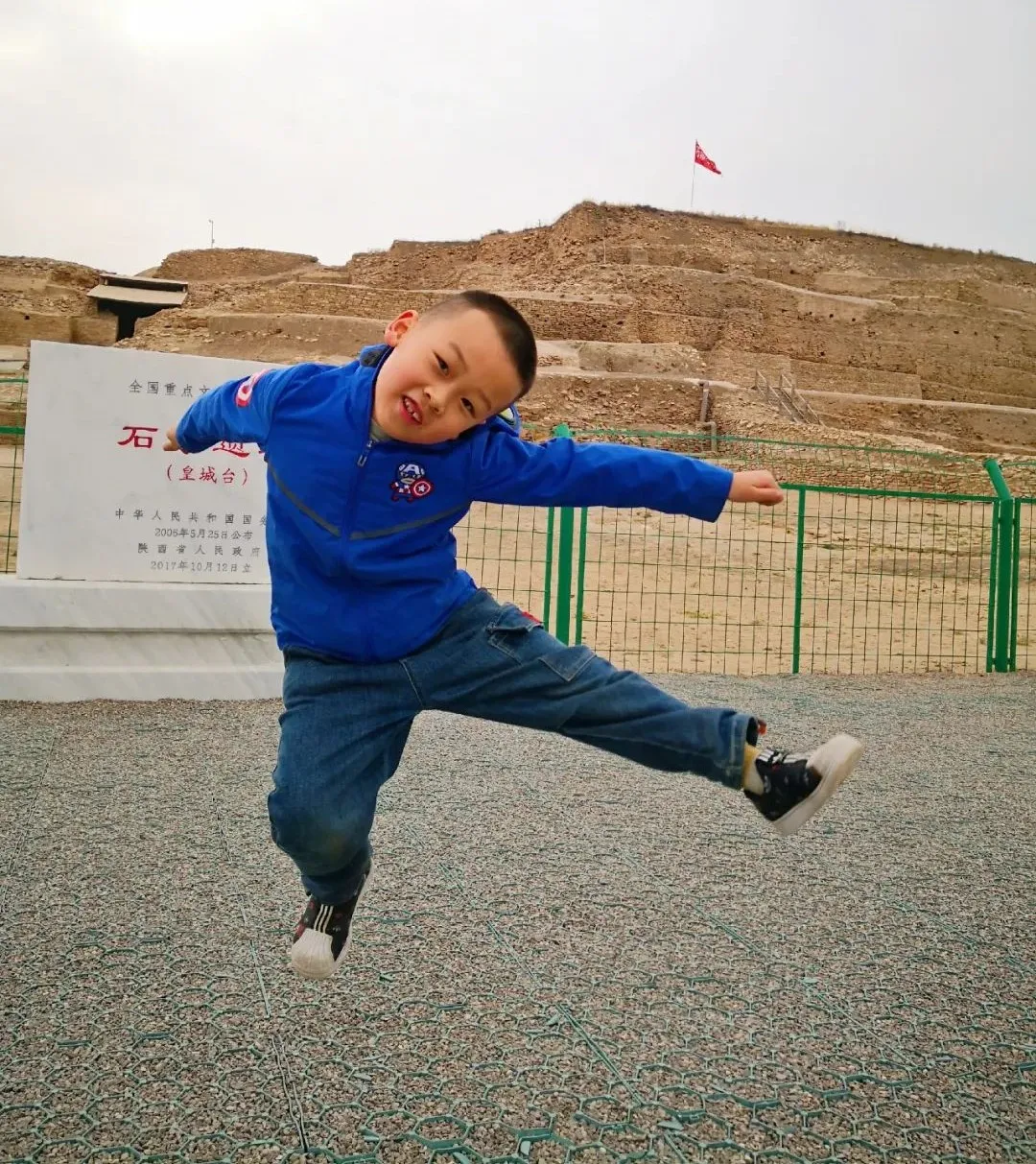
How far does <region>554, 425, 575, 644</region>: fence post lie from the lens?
7770 millimetres

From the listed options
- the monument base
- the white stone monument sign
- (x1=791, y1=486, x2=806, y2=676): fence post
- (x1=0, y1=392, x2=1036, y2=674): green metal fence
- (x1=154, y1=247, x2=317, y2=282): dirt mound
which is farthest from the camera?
(x1=154, y1=247, x2=317, y2=282): dirt mound

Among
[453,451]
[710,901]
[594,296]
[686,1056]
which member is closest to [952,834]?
[710,901]

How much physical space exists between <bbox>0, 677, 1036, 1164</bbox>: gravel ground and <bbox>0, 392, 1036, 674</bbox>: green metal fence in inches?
112

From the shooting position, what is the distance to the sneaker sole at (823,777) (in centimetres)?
220

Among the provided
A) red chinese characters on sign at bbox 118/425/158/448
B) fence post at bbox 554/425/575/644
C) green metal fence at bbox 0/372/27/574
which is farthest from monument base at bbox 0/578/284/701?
green metal fence at bbox 0/372/27/574

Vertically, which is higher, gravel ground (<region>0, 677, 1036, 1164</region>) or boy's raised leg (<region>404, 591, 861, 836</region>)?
boy's raised leg (<region>404, 591, 861, 836</region>)

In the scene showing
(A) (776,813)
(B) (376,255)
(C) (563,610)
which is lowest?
(A) (776,813)

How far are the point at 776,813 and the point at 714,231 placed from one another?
43.6 metres

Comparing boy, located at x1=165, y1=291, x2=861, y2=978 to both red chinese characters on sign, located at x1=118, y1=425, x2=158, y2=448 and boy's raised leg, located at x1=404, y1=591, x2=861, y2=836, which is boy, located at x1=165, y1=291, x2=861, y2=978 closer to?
boy's raised leg, located at x1=404, y1=591, x2=861, y2=836

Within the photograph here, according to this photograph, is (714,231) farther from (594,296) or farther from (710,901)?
(710,901)

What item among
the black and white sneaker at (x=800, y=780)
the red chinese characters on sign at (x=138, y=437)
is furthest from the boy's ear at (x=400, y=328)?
the red chinese characters on sign at (x=138, y=437)

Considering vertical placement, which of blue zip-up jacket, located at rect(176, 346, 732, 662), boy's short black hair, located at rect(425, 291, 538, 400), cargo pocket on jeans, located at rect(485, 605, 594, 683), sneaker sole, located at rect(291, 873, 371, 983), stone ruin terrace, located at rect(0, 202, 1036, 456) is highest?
stone ruin terrace, located at rect(0, 202, 1036, 456)

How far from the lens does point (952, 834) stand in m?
4.31

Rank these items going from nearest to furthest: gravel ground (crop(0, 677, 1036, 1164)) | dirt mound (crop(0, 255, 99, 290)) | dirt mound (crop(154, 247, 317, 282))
Answer: 1. gravel ground (crop(0, 677, 1036, 1164))
2. dirt mound (crop(0, 255, 99, 290))
3. dirt mound (crop(154, 247, 317, 282))
